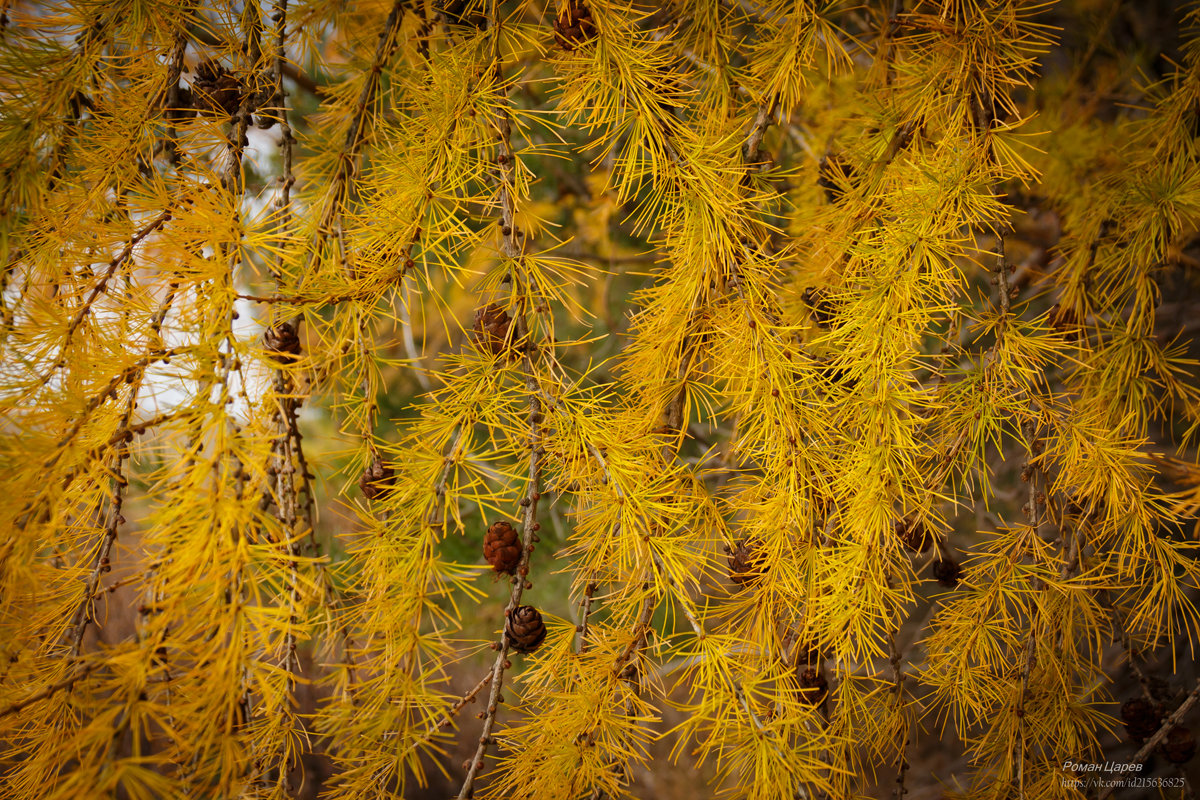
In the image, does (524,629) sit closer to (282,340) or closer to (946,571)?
(282,340)

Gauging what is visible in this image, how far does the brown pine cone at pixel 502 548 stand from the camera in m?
0.66

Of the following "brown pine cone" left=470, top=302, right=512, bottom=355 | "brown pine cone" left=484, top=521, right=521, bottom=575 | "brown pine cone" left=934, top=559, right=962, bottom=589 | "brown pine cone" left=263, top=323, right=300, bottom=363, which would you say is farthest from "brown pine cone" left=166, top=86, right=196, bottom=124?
"brown pine cone" left=934, top=559, right=962, bottom=589

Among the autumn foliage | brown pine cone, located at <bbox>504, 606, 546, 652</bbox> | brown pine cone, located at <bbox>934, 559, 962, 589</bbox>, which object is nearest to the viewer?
the autumn foliage

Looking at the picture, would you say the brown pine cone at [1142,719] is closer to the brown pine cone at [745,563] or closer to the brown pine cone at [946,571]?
the brown pine cone at [946,571]

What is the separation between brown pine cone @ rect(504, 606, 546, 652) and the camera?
0.63m

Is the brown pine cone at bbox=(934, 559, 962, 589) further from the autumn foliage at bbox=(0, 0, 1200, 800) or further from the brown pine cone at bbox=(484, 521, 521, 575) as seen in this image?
the brown pine cone at bbox=(484, 521, 521, 575)

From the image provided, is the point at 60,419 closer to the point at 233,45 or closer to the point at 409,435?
the point at 409,435

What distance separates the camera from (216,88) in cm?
70

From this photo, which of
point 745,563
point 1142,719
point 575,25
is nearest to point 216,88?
point 575,25

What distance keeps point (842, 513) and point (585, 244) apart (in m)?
1.58

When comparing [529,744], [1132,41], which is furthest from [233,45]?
[1132,41]

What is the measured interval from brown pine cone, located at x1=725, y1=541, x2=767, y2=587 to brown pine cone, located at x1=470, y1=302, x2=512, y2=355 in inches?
Answer: 13.6

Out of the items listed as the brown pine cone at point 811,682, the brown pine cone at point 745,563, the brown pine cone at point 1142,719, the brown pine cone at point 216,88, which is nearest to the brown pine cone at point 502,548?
the brown pine cone at point 745,563

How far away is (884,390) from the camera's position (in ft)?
2.11
